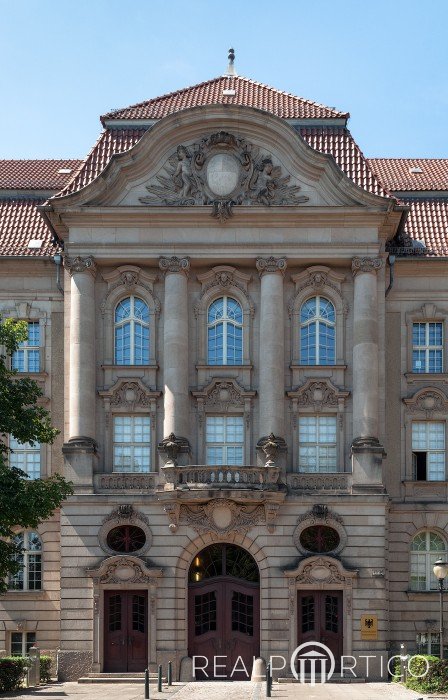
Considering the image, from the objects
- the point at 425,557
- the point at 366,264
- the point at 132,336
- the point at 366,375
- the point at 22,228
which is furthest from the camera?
the point at 22,228

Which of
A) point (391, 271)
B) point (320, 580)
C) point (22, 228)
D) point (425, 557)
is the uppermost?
point (22, 228)

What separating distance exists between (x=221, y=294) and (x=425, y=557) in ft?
37.9

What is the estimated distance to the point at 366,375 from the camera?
49719 mm

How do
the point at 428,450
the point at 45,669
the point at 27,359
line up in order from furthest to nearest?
the point at 27,359
the point at 428,450
the point at 45,669

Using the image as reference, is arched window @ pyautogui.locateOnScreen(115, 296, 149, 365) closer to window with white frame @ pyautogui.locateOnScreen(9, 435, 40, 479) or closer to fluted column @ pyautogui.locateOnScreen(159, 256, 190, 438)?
fluted column @ pyautogui.locateOnScreen(159, 256, 190, 438)

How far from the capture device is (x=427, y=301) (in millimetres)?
52750

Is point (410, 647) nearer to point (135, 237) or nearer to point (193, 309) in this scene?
point (193, 309)

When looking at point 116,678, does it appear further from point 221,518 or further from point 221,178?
point 221,178

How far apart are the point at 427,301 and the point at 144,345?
10207 mm

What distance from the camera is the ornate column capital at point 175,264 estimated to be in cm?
5034

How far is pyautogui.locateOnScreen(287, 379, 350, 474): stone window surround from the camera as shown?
50219mm

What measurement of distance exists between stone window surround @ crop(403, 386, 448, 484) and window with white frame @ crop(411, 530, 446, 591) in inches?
84.3

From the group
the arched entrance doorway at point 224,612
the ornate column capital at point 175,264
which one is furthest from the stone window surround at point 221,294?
the arched entrance doorway at point 224,612

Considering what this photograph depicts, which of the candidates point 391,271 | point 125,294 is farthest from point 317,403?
point 125,294
